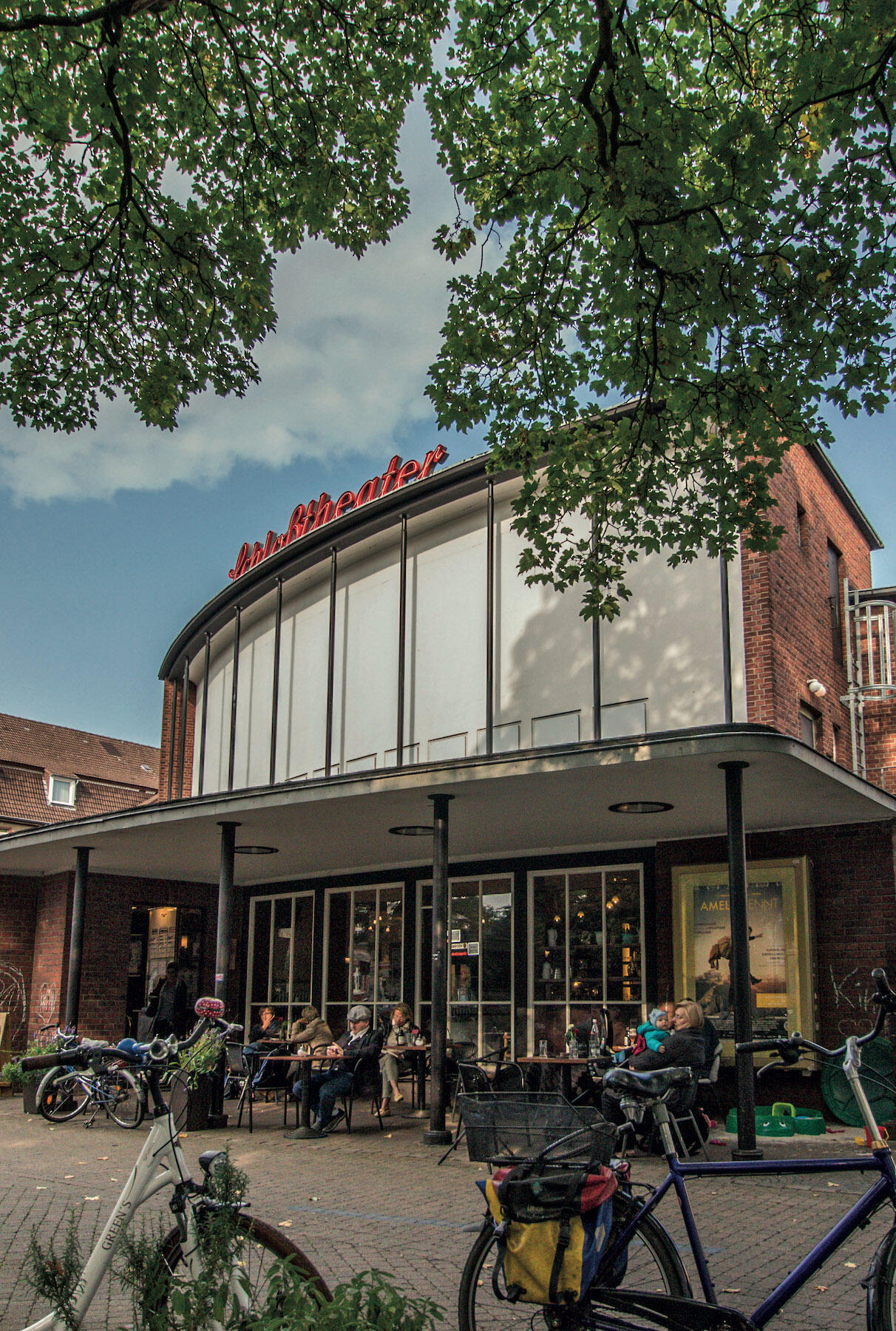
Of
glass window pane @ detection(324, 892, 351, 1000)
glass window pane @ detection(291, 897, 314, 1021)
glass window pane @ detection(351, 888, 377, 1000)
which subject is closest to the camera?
glass window pane @ detection(351, 888, 377, 1000)

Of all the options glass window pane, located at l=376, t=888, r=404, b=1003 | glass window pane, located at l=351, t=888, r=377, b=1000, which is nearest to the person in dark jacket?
glass window pane, located at l=351, t=888, r=377, b=1000

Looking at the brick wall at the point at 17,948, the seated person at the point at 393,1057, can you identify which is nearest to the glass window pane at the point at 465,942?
the seated person at the point at 393,1057

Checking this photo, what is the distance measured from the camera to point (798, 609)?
47.2ft

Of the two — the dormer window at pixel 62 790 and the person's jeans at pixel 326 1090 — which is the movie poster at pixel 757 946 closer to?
the person's jeans at pixel 326 1090

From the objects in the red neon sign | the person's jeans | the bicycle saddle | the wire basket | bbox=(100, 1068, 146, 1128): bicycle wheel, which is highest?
the red neon sign

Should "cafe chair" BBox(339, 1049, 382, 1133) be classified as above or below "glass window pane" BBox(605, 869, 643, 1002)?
below

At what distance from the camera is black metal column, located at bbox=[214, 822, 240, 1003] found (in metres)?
11.6

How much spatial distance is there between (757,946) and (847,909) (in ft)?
3.43

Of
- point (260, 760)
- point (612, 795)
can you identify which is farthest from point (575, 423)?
point (260, 760)

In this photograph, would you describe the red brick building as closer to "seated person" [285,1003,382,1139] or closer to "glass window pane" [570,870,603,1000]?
"glass window pane" [570,870,603,1000]

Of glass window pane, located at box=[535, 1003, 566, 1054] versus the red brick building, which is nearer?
the red brick building

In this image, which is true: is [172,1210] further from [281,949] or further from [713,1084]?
[281,949]

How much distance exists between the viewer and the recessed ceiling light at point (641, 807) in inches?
439

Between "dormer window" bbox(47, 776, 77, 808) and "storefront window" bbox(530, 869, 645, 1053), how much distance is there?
1013 inches
